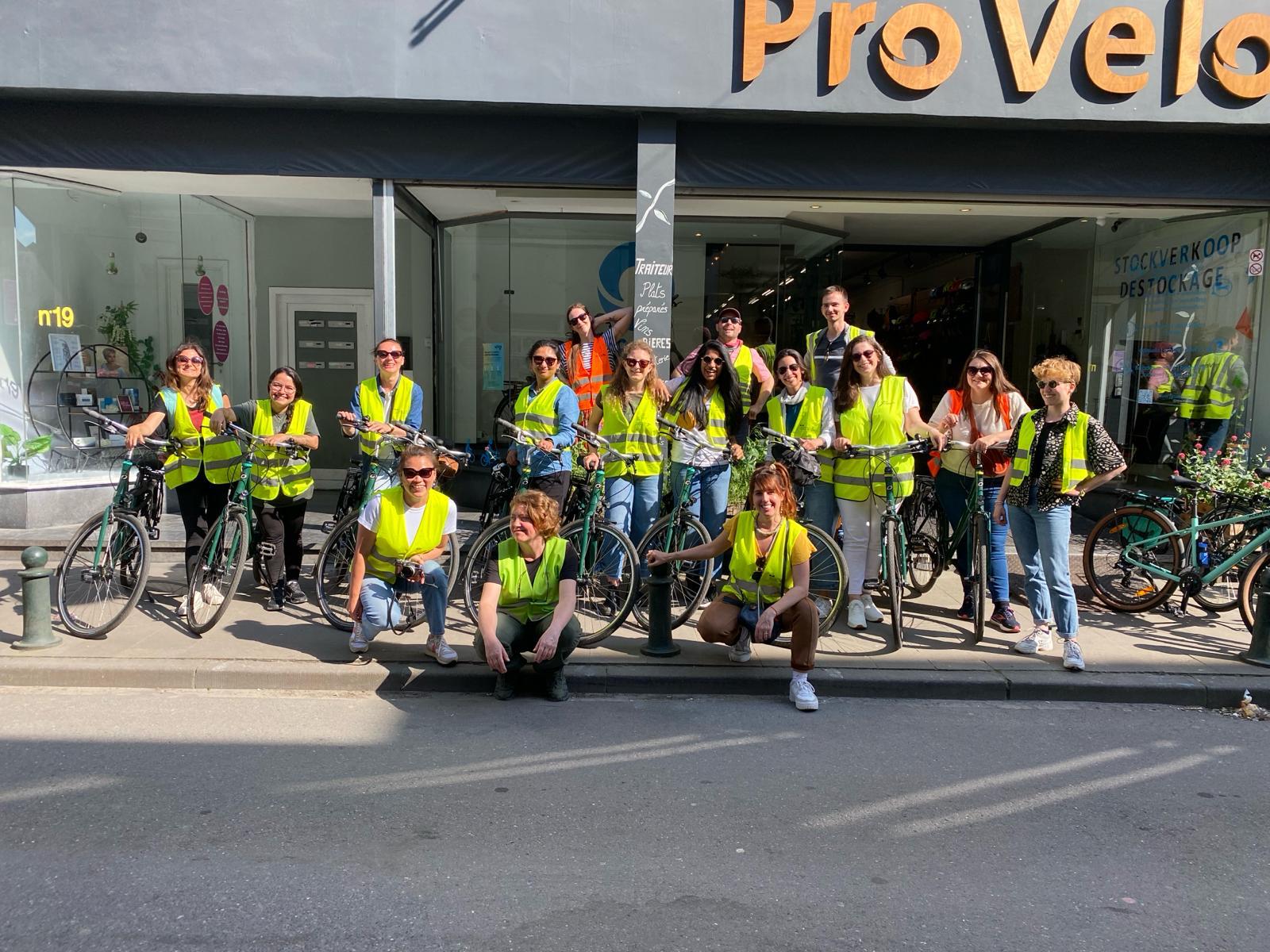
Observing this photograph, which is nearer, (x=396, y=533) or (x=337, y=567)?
(x=396, y=533)

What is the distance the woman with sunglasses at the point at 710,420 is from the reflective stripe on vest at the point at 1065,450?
174 centimetres

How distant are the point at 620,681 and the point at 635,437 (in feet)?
5.68

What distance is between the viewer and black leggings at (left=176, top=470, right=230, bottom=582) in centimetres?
660

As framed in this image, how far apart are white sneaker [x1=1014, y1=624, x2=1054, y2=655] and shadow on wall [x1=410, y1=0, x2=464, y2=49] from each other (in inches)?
249

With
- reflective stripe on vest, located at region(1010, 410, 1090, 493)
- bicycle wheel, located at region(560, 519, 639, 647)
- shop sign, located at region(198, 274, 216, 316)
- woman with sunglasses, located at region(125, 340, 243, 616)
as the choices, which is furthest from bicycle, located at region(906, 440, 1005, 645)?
shop sign, located at region(198, 274, 216, 316)

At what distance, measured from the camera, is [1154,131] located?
8430 mm

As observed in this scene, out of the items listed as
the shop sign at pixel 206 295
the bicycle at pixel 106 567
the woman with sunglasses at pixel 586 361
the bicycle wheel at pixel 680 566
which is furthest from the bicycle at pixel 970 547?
the shop sign at pixel 206 295

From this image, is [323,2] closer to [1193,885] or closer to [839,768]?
[839,768]

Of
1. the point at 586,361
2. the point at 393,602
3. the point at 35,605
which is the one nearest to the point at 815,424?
the point at 393,602

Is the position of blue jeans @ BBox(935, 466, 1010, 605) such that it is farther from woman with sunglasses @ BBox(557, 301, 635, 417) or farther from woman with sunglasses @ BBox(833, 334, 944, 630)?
woman with sunglasses @ BBox(557, 301, 635, 417)

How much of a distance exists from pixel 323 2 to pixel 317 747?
19.7 feet

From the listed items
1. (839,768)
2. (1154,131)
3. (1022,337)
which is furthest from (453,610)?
(1022,337)

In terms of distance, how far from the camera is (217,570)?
6.16 metres

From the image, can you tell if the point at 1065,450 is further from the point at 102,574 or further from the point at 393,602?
the point at 102,574
